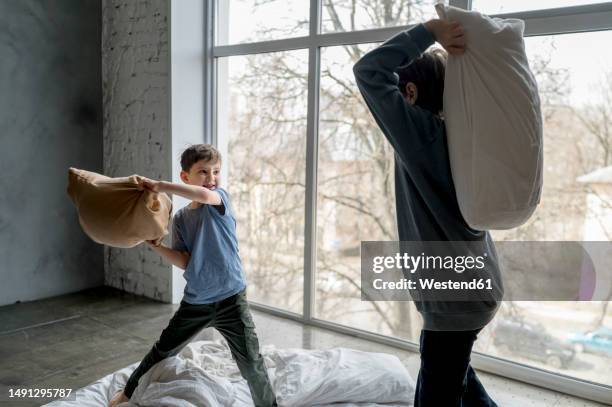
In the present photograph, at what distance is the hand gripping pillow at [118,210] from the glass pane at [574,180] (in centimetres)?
165

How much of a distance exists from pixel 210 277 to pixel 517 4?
1780 millimetres

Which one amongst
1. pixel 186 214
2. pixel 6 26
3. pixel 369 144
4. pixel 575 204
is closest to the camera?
pixel 186 214

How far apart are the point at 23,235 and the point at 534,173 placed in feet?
10.9

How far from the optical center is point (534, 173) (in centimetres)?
116

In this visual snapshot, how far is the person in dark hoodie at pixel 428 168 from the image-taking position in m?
1.21

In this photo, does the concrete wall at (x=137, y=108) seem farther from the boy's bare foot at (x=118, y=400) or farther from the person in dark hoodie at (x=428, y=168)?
the person in dark hoodie at (x=428, y=168)

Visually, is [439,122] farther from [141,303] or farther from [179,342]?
[141,303]

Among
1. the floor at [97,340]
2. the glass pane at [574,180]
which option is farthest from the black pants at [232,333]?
the glass pane at [574,180]

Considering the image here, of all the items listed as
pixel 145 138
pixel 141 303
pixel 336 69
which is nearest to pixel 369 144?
pixel 336 69

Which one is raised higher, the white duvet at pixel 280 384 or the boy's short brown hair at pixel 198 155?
the boy's short brown hair at pixel 198 155

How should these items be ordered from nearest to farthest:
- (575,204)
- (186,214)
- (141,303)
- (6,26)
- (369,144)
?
(186,214) < (575,204) < (369,144) < (6,26) < (141,303)

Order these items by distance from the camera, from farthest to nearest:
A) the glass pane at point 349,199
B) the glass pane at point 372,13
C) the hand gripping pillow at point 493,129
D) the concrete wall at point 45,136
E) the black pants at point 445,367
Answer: the concrete wall at point 45,136 < the glass pane at point 349,199 < the glass pane at point 372,13 < the black pants at point 445,367 < the hand gripping pillow at point 493,129

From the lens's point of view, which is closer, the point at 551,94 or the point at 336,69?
the point at 551,94

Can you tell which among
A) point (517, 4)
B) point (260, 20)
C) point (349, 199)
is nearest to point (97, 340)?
point (349, 199)
